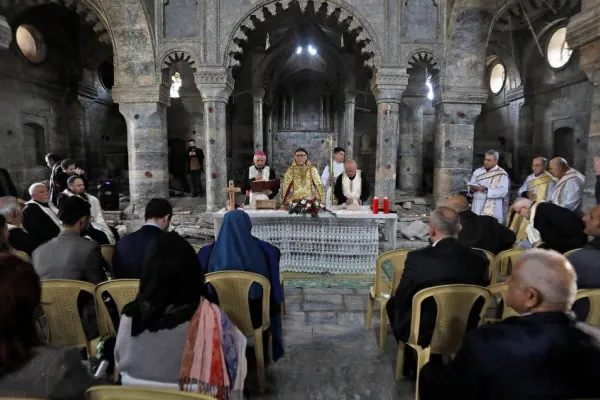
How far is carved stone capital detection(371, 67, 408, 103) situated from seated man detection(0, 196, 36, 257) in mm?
8280

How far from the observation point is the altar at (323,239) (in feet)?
20.5

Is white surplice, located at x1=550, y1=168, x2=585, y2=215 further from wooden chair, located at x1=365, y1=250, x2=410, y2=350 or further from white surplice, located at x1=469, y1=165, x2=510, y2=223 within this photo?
wooden chair, located at x1=365, y1=250, x2=410, y2=350

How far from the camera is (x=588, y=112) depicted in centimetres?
1183

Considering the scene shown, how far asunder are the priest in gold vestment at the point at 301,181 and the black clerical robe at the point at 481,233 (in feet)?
8.59

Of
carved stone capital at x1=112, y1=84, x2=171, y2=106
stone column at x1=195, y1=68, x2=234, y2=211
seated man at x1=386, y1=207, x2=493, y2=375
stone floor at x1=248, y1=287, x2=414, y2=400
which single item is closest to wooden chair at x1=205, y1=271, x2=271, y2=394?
stone floor at x1=248, y1=287, x2=414, y2=400

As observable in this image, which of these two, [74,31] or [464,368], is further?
[74,31]

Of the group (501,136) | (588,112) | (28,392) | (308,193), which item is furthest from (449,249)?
(501,136)

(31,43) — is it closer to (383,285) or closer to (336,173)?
(336,173)

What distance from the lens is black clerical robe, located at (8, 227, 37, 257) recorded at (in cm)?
398

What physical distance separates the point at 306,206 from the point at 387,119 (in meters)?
5.19

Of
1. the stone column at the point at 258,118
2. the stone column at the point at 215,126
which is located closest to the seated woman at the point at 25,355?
the stone column at the point at 215,126

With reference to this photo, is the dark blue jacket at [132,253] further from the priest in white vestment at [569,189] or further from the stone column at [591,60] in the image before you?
the stone column at [591,60]

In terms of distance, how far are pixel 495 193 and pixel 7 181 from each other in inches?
362

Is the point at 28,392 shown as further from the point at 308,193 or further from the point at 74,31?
the point at 74,31
